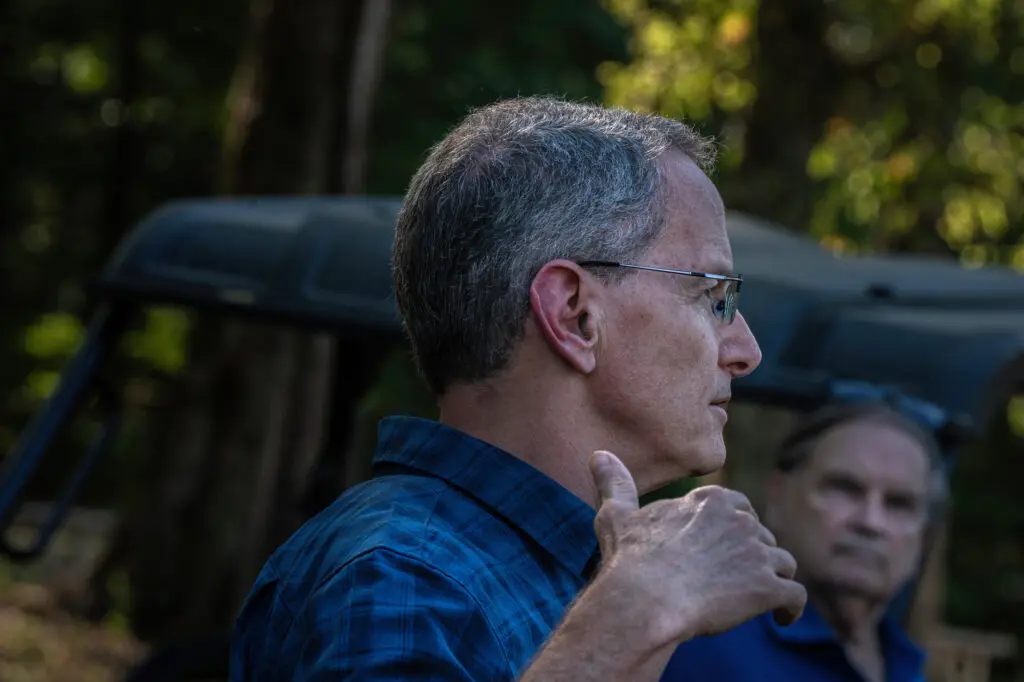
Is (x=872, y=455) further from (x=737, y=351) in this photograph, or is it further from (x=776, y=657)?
(x=737, y=351)

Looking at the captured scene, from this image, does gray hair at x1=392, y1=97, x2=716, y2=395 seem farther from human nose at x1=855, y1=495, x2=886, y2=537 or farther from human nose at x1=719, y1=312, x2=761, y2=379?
human nose at x1=855, y1=495, x2=886, y2=537

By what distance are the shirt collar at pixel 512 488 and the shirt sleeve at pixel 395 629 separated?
20 cm

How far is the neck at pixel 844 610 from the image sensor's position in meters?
3.54

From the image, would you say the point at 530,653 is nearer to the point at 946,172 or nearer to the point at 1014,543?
the point at 946,172

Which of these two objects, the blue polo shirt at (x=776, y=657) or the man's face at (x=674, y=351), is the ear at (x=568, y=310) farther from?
the blue polo shirt at (x=776, y=657)

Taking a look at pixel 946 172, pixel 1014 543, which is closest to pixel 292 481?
pixel 946 172

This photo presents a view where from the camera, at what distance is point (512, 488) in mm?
1885

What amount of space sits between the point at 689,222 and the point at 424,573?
2.03 ft

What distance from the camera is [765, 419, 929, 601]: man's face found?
A: 11.8ft

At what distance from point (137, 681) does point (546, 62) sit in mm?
7097

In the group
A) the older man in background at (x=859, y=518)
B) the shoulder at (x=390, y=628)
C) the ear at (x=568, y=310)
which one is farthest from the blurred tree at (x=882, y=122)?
Result: the shoulder at (x=390, y=628)

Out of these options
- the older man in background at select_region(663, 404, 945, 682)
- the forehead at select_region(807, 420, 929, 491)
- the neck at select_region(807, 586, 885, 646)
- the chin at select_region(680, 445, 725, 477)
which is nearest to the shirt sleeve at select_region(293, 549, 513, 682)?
the chin at select_region(680, 445, 725, 477)

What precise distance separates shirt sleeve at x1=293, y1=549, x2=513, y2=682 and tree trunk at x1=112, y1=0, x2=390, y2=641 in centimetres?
627

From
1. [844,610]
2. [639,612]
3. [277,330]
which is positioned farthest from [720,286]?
[277,330]
